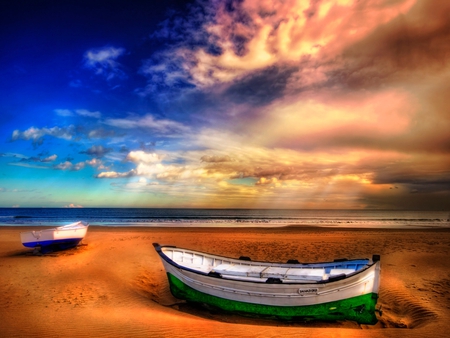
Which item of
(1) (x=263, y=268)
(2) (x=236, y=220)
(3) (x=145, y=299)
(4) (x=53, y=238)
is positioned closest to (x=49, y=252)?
(4) (x=53, y=238)

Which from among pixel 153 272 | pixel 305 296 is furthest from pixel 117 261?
pixel 305 296

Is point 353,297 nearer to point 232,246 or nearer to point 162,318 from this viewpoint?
point 162,318

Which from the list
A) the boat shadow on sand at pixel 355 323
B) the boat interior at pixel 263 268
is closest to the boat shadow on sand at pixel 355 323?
the boat shadow on sand at pixel 355 323

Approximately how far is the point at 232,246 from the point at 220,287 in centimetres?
1181

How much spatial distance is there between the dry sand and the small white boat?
2.15ft

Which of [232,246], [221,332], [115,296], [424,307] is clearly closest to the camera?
[221,332]

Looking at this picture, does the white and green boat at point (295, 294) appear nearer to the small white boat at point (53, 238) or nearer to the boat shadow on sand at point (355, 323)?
the boat shadow on sand at point (355, 323)

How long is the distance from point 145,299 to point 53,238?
9.08 metres

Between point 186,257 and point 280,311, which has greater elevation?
point 186,257

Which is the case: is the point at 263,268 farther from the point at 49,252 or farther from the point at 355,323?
the point at 49,252

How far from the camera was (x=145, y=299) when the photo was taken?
33.2 ft

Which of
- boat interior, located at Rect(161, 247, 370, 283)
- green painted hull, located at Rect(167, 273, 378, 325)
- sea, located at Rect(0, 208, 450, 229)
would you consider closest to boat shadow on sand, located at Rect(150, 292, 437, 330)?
green painted hull, located at Rect(167, 273, 378, 325)

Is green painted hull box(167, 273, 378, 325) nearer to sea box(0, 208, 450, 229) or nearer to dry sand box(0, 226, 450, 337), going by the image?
dry sand box(0, 226, 450, 337)

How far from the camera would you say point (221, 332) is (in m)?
7.30
